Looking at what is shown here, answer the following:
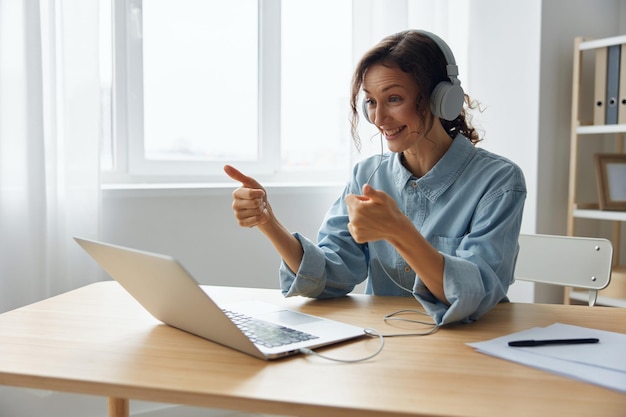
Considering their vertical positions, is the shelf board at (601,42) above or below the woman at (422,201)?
above

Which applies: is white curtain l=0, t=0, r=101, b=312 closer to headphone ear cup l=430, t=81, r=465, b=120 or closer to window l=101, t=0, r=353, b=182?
window l=101, t=0, r=353, b=182

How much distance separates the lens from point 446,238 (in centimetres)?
133

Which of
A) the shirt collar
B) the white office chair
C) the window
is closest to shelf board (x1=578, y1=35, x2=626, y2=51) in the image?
the window

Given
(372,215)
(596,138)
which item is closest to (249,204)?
(372,215)

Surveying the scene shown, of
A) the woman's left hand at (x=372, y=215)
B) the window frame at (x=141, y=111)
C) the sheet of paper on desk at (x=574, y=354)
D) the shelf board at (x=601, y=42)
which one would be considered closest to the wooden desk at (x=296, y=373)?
the sheet of paper on desk at (x=574, y=354)

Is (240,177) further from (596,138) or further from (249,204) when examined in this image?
(596,138)

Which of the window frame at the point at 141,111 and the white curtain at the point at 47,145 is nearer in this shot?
the white curtain at the point at 47,145

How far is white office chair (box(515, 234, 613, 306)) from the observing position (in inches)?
63.6

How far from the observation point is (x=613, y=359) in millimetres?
882

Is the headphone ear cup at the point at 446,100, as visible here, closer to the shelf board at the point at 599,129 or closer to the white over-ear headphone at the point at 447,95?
the white over-ear headphone at the point at 447,95

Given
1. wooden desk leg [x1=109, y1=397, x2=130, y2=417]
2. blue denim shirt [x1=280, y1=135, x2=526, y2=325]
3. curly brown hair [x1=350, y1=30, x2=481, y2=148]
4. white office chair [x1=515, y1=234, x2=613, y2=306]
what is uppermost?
curly brown hair [x1=350, y1=30, x2=481, y2=148]

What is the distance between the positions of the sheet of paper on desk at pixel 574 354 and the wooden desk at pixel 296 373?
0.02 meters

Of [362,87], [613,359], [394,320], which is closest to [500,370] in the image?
[613,359]

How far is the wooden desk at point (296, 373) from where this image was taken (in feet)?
2.40
